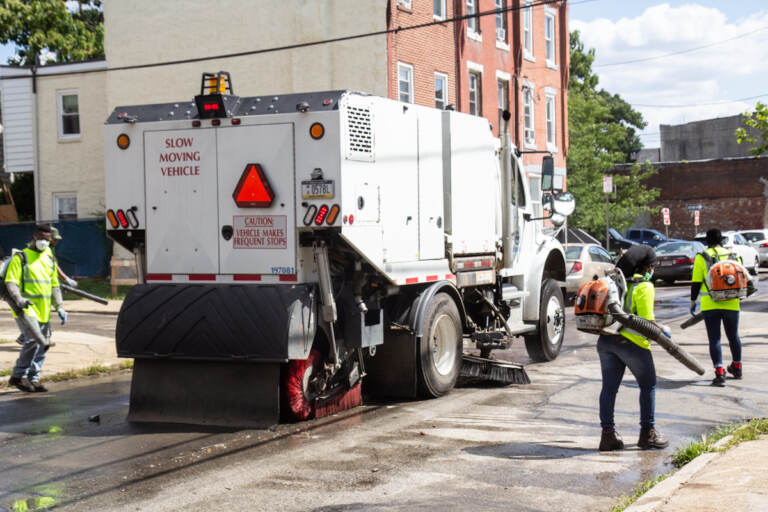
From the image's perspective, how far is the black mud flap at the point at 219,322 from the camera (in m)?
8.47

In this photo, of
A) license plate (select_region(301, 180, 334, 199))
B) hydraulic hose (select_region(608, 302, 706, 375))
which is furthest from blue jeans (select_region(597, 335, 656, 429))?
license plate (select_region(301, 180, 334, 199))

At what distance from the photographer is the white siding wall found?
3098 centimetres

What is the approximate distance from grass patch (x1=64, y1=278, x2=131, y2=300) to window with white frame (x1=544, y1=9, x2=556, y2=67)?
18.3m

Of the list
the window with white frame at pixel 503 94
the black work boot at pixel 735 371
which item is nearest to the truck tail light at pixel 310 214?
the black work boot at pixel 735 371

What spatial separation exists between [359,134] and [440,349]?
2748 mm

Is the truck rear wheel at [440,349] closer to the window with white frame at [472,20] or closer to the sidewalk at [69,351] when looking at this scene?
the sidewalk at [69,351]

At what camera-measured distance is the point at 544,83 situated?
117 feet

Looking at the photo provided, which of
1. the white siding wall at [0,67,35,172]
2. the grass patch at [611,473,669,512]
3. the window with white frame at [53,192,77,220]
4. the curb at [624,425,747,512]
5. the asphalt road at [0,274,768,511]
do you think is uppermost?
the white siding wall at [0,67,35,172]

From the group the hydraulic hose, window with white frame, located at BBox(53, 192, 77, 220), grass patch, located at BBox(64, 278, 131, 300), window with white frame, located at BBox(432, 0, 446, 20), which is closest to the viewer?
the hydraulic hose

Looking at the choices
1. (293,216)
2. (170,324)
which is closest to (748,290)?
(293,216)

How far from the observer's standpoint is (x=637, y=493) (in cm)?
612

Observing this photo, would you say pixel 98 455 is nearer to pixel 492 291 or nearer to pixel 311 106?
pixel 311 106

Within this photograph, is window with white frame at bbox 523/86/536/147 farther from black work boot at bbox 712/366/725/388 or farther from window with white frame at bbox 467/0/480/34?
black work boot at bbox 712/366/725/388

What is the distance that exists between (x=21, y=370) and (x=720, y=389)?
7.86 meters
